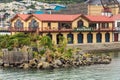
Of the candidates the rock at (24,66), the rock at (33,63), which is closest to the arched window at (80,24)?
the rock at (33,63)

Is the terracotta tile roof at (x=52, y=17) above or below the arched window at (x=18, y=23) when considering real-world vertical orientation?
above

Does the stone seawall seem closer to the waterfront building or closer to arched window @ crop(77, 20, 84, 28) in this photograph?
arched window @ crop(77, 20, 84, 28)

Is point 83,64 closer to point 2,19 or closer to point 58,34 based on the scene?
point 58,34

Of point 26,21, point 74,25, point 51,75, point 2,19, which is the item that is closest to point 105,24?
point 74,25

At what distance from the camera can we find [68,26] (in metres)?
67.1

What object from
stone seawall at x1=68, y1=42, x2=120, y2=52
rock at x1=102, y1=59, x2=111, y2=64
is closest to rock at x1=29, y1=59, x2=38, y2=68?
rock at x1=102, y1=59, x2=111, y2=64

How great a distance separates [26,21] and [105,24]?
11347 millimetres

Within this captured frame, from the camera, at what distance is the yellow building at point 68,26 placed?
6525 centimetres

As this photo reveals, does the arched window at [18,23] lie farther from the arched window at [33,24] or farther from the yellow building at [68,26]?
the arched window at [33,24]

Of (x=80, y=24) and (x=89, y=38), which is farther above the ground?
(x=80, y=24)

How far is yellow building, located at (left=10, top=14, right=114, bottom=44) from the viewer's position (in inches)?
2569

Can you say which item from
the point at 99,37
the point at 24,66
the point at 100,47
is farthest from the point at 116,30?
the point at 24,66

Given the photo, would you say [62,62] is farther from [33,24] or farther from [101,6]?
[101,6]

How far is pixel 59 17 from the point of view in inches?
2613
